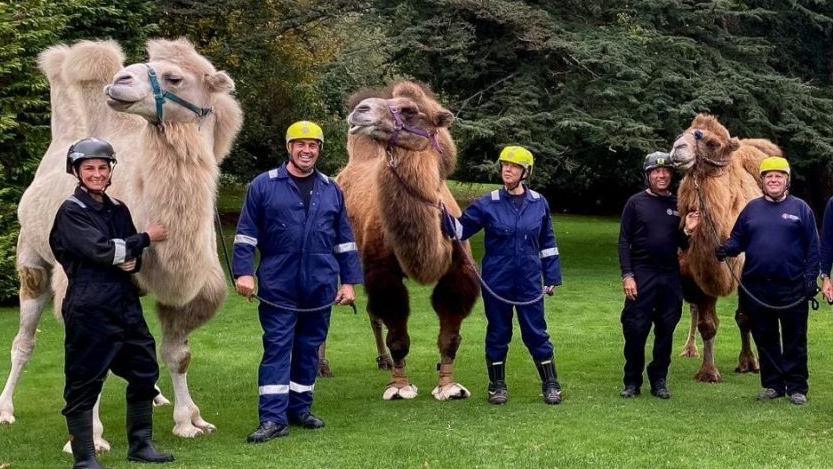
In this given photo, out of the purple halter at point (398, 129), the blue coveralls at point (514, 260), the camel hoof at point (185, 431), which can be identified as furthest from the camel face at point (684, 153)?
the camel hoof at point (185, 431)

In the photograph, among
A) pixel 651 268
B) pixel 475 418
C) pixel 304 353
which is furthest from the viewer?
pixel 651 268

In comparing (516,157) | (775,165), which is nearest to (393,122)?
(516,157)

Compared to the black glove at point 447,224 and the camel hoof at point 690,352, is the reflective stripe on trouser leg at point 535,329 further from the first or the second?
the camel hoof at point 690,352

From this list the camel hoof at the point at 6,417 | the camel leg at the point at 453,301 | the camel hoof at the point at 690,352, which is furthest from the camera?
the camel hoof at the point at 690,352

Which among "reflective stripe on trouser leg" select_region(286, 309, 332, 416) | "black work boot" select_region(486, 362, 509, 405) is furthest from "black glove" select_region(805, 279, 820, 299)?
"reflective stripe on trouser leg" select_region(286, 309, 332, 416)

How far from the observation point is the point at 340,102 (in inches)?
698

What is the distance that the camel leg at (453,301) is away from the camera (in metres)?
7.54

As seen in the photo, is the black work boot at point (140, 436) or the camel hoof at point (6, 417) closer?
the black work boot at point (140, 436)

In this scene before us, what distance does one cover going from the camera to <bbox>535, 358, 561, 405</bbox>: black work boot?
7336 mm

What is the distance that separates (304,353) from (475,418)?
4.52ft

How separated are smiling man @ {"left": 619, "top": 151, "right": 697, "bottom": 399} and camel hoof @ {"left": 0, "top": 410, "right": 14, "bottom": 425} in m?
4.72

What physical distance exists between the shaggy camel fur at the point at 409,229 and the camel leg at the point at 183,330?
60.2 inches

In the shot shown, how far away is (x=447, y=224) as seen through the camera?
7293mm

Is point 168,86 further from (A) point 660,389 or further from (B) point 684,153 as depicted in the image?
(A) point 660,389
